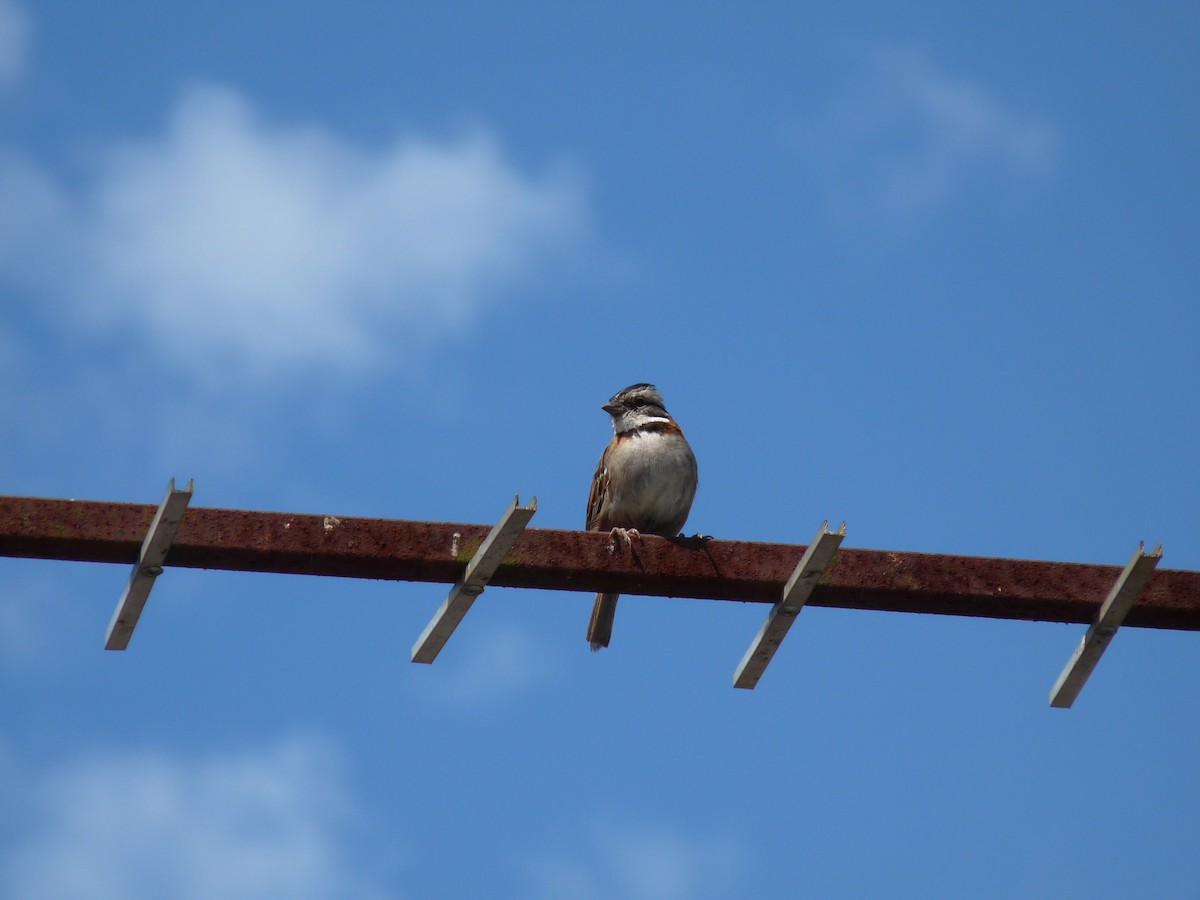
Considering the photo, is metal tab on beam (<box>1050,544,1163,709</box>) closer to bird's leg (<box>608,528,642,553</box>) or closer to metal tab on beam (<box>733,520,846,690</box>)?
metal tab on beam (<box>733,520,846,690</box>)

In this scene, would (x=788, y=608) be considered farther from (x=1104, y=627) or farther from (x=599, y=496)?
(x=599, y=496)

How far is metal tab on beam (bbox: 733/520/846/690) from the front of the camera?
19.3 feet

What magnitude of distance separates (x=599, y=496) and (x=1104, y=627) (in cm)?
354

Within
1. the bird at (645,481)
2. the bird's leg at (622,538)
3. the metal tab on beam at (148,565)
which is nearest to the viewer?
the metal tab on beam at (148,565)

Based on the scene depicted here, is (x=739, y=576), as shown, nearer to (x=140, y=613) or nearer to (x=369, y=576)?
(x=369, y=576)

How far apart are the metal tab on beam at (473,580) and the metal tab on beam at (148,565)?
1039mm

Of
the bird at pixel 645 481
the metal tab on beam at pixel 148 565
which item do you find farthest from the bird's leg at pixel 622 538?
the bird at pixel 645 481

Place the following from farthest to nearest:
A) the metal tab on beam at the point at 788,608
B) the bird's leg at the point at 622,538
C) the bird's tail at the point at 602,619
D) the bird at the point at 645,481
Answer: the bird at the point at 645,481 → the bird's tail at the point at 602,619 → the bird's leg at the point at 622,538 → the metal tab on beam at the point at 788,608

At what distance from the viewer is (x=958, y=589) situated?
6168 millimetres

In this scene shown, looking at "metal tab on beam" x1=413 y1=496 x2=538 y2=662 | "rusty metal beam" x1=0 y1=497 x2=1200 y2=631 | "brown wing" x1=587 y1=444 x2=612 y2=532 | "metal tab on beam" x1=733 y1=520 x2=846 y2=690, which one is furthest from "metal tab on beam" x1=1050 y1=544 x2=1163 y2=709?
"brown wing" x1=587 y1=444 x2=612 y2=532

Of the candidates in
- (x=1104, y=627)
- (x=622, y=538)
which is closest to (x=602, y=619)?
(x=622, y=538)

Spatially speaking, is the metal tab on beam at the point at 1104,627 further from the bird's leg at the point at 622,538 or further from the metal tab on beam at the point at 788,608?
the bird's leg at the point at 622,538

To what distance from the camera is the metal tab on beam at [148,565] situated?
5461mm

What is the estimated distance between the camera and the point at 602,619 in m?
7.93
